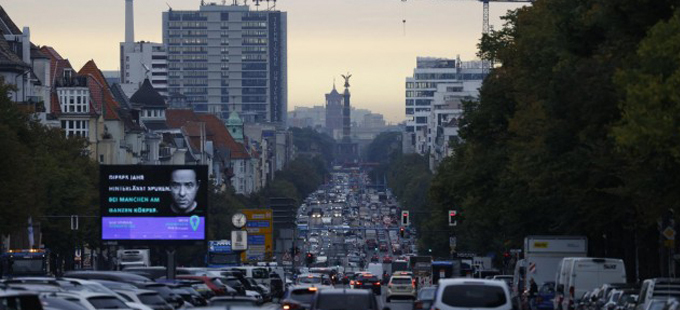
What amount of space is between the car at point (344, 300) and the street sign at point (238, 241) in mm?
78680

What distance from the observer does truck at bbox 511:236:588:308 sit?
66438mm

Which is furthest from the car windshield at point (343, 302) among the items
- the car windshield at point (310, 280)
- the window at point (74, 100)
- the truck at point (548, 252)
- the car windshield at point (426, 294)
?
the window at point (74, 100)

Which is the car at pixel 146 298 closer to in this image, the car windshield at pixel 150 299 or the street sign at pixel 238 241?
the car windshield at pixel 150 299

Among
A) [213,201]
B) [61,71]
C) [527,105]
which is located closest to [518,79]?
[527,105]

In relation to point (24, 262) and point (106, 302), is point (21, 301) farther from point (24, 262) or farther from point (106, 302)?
point (24, 262)

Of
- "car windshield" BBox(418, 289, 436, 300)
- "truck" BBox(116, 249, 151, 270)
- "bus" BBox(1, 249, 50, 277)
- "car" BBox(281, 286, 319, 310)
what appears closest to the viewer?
"car" BBox(281, 286, 319, 310)

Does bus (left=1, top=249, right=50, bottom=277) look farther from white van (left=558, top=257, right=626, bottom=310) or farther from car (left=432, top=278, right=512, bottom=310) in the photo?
car (left=432, top=278, right=512, bottom=310)

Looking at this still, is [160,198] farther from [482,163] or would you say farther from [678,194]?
[678,194]

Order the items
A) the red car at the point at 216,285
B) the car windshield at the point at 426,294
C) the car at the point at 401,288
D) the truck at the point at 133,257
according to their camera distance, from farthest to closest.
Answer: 1. the truck at the point at 133,257
2. the car at the point at 401,288
3. the red car at the point at 216,285
4. the car windshield at the point at 426,294

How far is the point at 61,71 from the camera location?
157 metres

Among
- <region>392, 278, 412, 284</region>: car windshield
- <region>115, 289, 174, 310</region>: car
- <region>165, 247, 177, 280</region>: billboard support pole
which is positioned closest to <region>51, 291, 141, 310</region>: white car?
<region>115, 289, 174, 310</region>: car

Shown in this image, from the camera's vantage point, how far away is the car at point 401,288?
8225 centimetres

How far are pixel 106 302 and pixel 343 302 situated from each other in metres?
5.31

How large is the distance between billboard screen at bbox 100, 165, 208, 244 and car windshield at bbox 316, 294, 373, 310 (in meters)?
34.0
